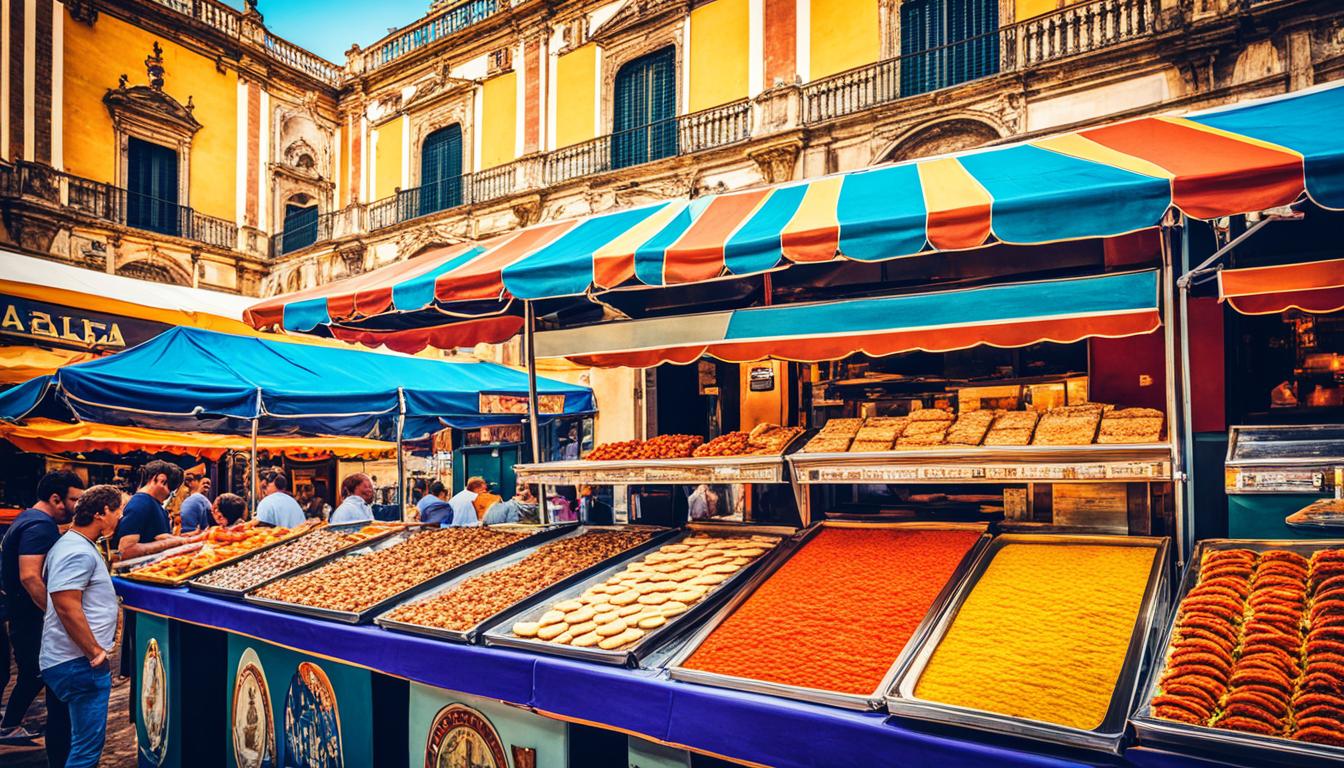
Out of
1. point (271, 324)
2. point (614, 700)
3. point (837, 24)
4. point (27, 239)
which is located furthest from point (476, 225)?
point (614, 700)

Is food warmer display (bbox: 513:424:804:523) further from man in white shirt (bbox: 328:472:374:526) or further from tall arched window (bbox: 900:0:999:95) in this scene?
tall arched window (bbox: 900:0:999:95)

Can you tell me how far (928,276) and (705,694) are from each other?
2869 millimetres

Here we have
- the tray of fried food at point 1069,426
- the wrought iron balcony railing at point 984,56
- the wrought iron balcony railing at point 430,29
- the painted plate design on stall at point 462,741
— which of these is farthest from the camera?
the wrought iron balcony railing at point 430,29

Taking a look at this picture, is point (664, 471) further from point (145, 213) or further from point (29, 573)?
point (145, 213)

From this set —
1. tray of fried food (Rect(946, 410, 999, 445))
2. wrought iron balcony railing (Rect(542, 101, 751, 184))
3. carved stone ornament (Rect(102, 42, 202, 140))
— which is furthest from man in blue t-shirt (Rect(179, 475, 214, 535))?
carved stone ornament (Rect(102, 42, 202, 140))

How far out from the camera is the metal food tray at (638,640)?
2.98 m

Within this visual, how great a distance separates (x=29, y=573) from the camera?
4523 mm

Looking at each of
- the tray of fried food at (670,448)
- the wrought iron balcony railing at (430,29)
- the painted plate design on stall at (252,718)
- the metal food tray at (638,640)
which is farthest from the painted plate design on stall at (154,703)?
the wrought iron balcony railing at (430,29)

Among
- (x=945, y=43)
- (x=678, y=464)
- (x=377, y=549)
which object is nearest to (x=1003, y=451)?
(x=678, y=464)

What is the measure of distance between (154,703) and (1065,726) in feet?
17.7

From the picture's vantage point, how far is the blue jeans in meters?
4.19

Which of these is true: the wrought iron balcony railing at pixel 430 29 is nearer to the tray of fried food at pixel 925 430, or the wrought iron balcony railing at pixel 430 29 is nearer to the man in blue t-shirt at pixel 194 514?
the man in blue t-shirt at pixel 194 514

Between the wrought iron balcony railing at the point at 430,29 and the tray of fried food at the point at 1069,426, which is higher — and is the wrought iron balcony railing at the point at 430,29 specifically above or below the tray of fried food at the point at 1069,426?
above

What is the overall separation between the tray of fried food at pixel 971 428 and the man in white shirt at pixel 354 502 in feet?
18.2
